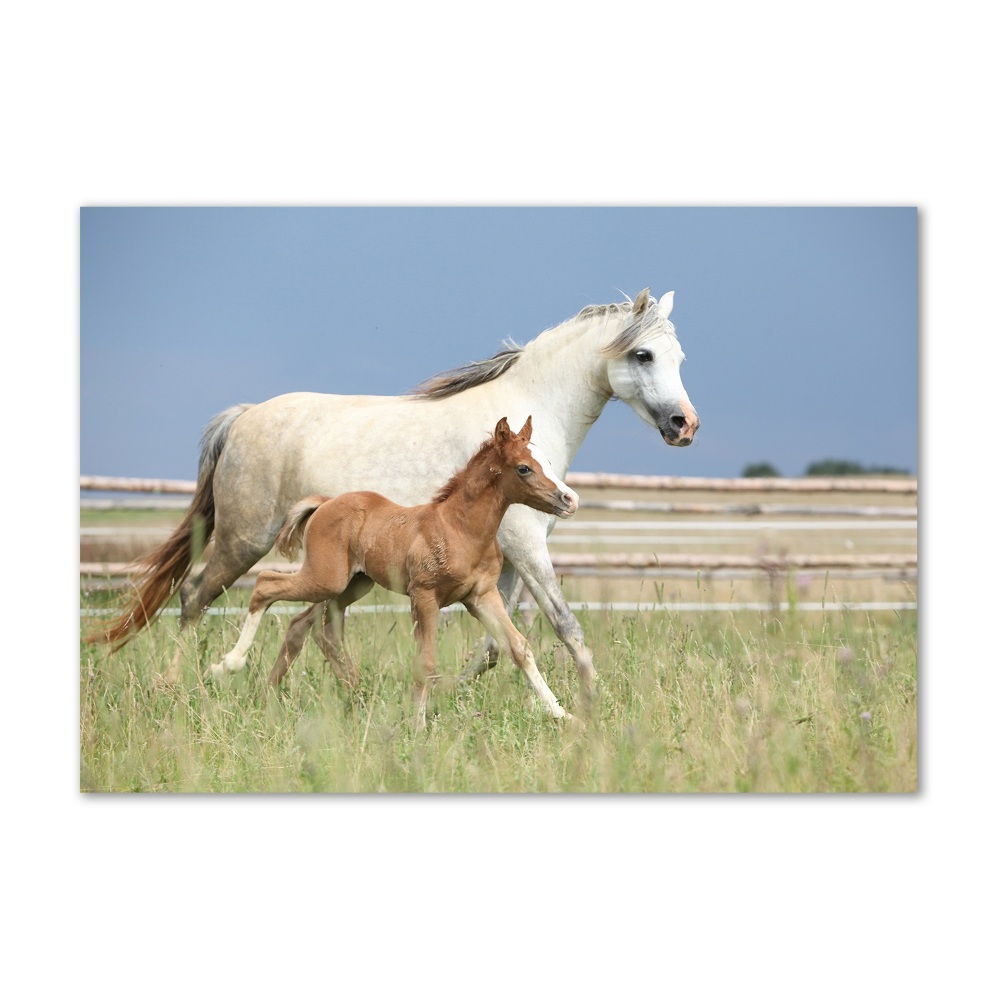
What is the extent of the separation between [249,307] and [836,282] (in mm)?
2160

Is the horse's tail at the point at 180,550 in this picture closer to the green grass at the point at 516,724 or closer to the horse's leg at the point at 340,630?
the green grass at the point at 516,724

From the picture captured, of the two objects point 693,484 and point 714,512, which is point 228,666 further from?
point 714,512

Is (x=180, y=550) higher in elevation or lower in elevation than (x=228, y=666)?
higher

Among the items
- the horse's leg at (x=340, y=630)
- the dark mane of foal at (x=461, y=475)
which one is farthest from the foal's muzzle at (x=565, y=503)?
the horse's leg at (x=340, y=630)

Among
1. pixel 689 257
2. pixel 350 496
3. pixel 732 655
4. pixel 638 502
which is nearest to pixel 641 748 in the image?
pixel 732 655

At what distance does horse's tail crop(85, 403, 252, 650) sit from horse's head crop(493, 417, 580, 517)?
137cm

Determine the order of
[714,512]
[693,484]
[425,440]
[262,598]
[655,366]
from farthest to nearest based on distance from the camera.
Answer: [714,512] < [693,484] < [425,440] < [655,366] < [262,598]

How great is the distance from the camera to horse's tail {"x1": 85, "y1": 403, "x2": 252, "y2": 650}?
452 cm

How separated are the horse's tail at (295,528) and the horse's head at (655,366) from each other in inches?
47.8

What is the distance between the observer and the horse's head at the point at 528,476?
358 centimetres

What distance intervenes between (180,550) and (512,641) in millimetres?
1625

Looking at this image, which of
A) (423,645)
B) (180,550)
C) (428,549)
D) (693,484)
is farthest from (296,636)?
(693,484)

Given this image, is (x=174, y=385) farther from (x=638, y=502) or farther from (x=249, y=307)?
(x=638, y=502)

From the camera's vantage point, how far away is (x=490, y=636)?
4.12 metres
